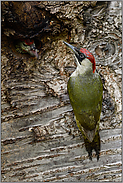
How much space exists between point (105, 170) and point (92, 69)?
2.47 feet

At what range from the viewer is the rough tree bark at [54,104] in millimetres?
1226

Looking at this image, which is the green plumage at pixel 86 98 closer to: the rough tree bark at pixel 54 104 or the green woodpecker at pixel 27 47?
the rough tree bark at pixel 54 104

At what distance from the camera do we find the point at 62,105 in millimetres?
1233

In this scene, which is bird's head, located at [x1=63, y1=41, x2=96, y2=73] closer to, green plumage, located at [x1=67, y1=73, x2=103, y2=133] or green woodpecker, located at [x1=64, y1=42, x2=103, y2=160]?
green woodpecker, located at [x1=64, y1=42, x2=103, y2=160]

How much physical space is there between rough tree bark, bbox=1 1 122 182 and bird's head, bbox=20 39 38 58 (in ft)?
0.15

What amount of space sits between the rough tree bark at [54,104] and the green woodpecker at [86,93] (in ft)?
0.32

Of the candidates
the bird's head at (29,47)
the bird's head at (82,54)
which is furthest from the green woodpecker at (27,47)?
the bird's head at (82,54)

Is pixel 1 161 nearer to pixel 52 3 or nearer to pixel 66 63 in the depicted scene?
pixel 66 63

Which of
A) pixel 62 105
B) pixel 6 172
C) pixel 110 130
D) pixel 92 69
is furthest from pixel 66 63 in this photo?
pixel 6 172

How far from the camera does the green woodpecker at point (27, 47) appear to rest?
48.5 inches

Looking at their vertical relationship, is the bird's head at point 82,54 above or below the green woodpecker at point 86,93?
above

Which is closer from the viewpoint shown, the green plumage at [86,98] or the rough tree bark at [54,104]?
the green plumage at [86,98]

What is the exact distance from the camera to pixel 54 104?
1.24 metres

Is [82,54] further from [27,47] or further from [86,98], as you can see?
[27,47]
